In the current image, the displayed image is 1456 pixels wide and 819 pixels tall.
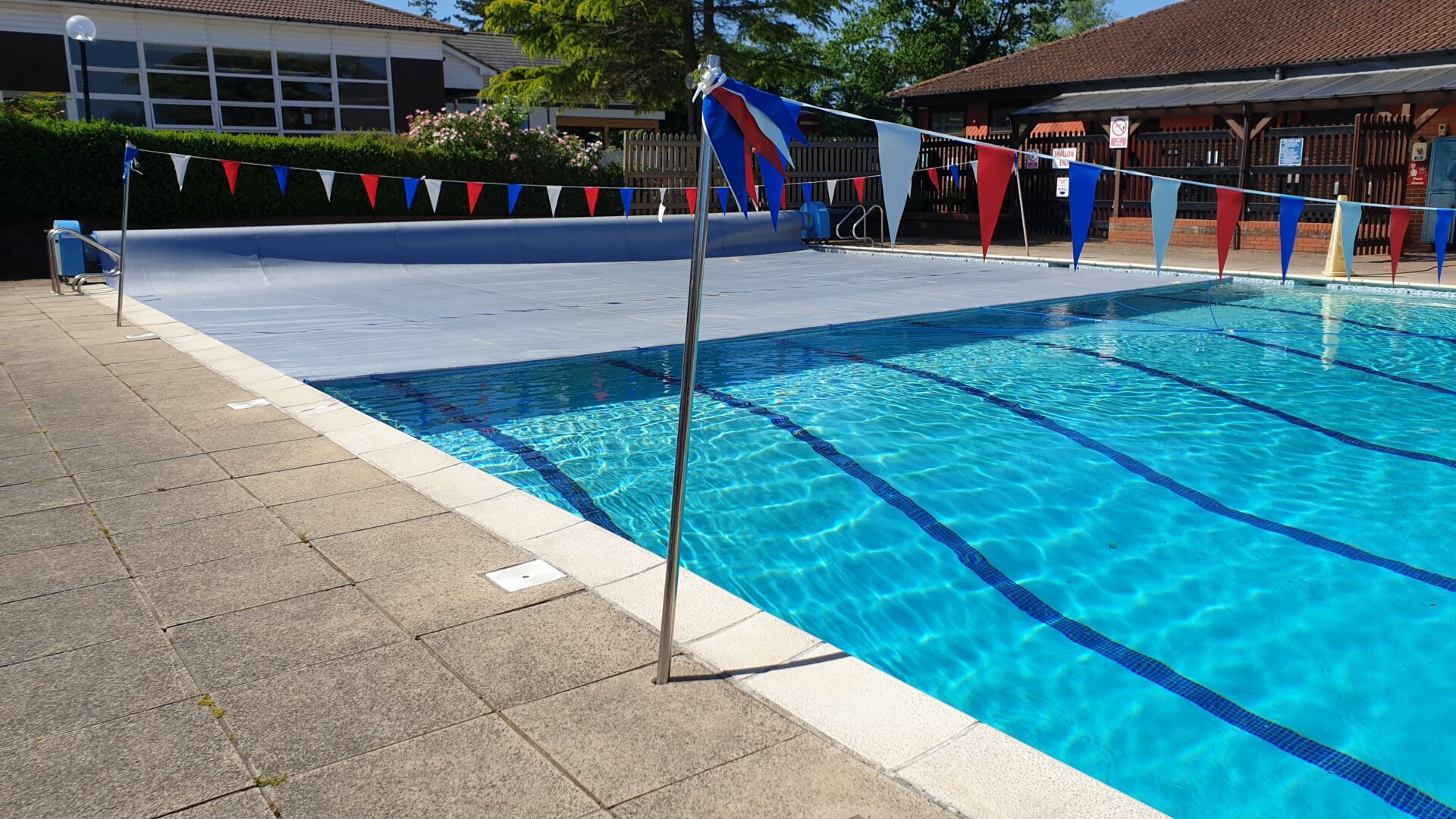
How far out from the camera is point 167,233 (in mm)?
13336

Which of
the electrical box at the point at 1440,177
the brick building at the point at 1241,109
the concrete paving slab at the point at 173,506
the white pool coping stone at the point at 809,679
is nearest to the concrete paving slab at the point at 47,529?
the concrete paving slab at the point at 173,506

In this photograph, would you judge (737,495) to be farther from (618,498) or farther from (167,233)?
(167,233)

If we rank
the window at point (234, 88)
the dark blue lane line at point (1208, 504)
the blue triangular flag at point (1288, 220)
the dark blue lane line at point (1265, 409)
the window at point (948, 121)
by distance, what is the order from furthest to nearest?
the window at point (948, 121)
the window at point (234, 88)
the blue triangular flag at point (1288, 220)
the dark blue lane line at point (1265, 409)
the dark blue lane line at point (1208, 504)

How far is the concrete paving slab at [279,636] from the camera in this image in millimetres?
3090

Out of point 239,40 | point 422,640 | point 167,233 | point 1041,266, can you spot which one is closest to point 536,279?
point 167,233

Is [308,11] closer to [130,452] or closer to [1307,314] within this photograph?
[130,452]

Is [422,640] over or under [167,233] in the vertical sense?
under

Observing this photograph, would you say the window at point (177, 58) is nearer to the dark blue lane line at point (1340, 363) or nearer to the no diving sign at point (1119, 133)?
the no diving sign at point (1119, 133)

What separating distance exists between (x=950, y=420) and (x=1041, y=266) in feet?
32.3

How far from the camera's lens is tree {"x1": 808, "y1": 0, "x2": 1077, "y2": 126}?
117 ft

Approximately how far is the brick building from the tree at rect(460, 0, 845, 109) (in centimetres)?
482

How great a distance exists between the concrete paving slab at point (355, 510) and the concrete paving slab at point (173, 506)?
0.26 metres

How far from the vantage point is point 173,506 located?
4.61 metres

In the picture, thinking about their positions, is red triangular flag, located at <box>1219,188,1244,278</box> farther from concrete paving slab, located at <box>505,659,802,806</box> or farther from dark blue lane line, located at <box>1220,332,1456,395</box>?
concrete paving slab, located at <box>505,659,802,806</box>
